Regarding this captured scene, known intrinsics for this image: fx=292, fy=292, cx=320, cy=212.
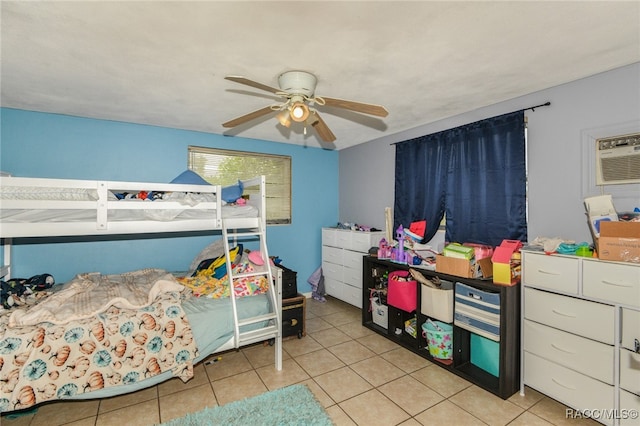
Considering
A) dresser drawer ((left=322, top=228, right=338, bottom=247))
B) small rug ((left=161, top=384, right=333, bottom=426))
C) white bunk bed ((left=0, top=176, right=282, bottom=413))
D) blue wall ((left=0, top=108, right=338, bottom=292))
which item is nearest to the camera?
white bunk bed ((left=0, top=176, right=282, bottom=413))

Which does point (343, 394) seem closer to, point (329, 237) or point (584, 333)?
point (584, 333)

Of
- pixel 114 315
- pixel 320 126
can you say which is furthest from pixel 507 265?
pixel 114 315

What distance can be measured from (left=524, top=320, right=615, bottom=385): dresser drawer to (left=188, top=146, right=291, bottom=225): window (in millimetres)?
3468

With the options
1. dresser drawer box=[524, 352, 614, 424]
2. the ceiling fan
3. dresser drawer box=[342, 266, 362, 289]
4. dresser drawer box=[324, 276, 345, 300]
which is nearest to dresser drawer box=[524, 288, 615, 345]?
dresser drawer box=[524, 352, 614, 424]

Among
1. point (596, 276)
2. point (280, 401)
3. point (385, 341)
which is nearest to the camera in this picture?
point (596, 276)

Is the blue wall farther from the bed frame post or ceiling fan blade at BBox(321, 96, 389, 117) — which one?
ceiling fan blade at BBox(321, 96, 389, 117)

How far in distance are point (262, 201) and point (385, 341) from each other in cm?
213

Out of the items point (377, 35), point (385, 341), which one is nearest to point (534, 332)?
point (385, 341)

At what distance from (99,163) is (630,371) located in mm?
5221

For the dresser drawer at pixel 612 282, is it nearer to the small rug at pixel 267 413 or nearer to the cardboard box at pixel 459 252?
the cardboard box at pixel 459 252

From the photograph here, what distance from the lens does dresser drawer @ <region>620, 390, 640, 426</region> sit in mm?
1830

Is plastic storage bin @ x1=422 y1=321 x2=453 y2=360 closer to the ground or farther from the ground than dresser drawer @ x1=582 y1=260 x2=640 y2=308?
closer to the ground

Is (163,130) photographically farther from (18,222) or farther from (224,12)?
(224,12)

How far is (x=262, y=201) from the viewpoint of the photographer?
2.94 metres
